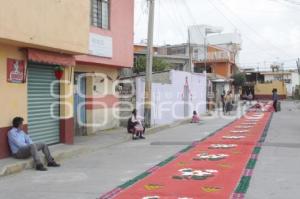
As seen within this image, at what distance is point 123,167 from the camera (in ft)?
42.6

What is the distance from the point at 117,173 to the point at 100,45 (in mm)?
9783

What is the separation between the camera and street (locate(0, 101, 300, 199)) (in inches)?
386

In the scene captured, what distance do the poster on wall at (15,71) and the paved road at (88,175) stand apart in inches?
95.4

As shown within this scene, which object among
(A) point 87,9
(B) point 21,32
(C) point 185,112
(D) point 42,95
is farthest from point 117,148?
(C) point 185,112

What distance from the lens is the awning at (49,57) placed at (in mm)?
14430

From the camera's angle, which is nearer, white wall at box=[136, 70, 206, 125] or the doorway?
the doorway

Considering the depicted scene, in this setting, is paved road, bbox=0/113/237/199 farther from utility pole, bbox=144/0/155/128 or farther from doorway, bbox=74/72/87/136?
utility pole, bbox=144/0/155/128

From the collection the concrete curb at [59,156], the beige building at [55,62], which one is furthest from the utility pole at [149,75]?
the concrete curb at [59,156]

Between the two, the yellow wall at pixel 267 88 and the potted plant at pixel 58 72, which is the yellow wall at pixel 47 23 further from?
the yellow wall at pixel 267 88

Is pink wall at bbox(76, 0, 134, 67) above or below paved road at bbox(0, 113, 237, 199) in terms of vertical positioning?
above

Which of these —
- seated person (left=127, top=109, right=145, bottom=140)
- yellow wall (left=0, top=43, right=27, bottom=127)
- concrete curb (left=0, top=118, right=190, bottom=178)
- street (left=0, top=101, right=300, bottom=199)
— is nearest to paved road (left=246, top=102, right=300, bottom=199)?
street (left=0, top=101, right=300, bottom=199)

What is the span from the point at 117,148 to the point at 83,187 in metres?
7.21

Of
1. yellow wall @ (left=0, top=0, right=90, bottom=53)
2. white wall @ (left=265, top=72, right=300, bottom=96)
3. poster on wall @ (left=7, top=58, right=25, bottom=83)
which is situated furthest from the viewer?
white wall @ (left=265, top=72, right=300, bottom=96)

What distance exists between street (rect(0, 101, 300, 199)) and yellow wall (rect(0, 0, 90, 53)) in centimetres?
312
